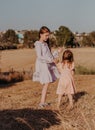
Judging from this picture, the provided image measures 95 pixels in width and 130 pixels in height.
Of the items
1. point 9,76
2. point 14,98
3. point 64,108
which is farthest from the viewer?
point 9,76

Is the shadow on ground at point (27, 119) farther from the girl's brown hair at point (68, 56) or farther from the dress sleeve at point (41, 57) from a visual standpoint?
the girl's brown hair at point (68, 56)

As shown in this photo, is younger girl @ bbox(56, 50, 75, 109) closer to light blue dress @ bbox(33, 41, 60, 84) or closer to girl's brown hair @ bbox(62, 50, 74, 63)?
girl's brown hair @ bbox(62, 50, 74, 63)

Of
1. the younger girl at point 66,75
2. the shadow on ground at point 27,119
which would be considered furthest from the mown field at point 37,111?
the younger girl at point 66,75

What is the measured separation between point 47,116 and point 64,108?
107 cm

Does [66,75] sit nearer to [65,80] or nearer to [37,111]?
[65,80]

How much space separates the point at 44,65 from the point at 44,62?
75 mm

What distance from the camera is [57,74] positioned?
1029cm

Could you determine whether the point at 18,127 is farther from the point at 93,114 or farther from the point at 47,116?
the point at 93,114

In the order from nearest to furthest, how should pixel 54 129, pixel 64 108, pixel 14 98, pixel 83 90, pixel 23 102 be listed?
pixel 54 129 → pixel 64 108 → pixel 23 102 → pixel 14 98 → pixel 83 90

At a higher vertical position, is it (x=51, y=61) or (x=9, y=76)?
(x=51, y=61)

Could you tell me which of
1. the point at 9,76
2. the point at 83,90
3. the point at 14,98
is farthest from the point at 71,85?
the point at 9,76

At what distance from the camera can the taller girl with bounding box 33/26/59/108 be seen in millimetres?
9961

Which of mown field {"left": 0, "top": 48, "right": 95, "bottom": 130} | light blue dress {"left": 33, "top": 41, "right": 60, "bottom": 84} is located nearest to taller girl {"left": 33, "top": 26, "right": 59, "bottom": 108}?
light blue dress {"left": 33, "top": 41, "right": 60, "bottom": 84}

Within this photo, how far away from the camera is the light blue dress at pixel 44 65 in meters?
9.95
